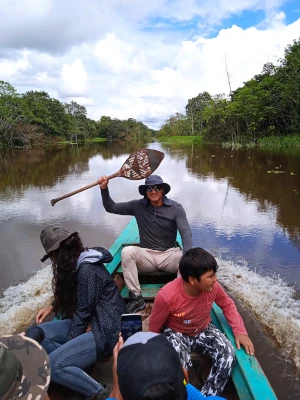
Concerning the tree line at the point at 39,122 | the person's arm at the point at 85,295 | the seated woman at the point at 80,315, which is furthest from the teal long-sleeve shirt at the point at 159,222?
the tree line at the point at 39,122

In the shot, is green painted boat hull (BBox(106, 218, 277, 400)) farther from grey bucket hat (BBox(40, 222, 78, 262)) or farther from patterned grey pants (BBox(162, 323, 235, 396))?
grey bucket hat (BBox(40, 222, 78, 262))

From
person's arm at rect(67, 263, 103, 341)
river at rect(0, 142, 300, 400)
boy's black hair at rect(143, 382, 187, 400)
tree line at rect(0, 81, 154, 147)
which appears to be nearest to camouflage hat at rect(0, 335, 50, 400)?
boy's black hair at rect(143, 382, 187, 400)

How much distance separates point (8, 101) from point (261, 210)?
33.5 metres

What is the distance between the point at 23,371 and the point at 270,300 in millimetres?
3438

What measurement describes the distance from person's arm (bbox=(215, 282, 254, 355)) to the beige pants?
3.00 ft

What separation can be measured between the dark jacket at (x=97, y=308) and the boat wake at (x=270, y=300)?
1939 mm

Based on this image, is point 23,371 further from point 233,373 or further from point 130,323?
point 233,373

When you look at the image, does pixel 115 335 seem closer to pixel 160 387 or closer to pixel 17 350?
pixel 17 350

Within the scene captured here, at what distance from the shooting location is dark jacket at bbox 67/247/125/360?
6.43ft

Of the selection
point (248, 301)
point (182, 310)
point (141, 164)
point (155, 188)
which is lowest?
point (248, 301)

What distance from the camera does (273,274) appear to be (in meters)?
4.60

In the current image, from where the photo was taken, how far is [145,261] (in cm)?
307

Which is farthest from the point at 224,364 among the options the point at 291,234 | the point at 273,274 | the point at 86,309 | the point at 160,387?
the point at 291,234

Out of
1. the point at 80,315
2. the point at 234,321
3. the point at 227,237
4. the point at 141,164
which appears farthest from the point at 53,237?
the point at 227,237
